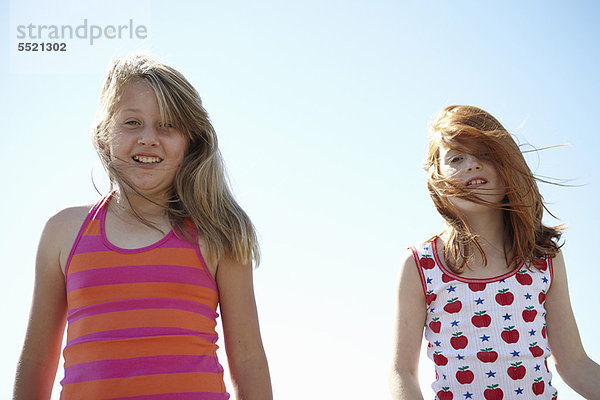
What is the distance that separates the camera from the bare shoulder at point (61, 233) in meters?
3.00

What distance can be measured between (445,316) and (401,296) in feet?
0.83

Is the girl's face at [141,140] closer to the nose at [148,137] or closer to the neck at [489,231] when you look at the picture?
the nose at [148,137]

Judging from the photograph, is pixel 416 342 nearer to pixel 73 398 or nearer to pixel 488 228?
pixel 488 228

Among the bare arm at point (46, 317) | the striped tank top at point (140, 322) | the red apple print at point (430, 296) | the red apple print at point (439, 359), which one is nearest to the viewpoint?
the striped tank top at point (140, 322)

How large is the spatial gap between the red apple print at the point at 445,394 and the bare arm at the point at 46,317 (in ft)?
6.19

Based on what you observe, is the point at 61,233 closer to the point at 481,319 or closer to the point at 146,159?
the point at 146,159

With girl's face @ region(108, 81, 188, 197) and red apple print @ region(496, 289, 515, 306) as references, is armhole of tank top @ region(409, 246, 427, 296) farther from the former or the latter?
girl's face @ region(108, 81, 188, 197)

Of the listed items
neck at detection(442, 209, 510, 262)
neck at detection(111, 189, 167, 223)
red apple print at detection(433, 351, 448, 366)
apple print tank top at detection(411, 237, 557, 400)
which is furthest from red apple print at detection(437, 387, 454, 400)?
neck at detection(111, 189, 167, 223)

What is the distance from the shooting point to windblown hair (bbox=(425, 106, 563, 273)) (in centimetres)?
357

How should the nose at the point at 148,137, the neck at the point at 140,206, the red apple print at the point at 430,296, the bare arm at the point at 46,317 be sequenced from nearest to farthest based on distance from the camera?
the bare arm at the point at 46,317, the nose at the point at 148,137, the neck at the point at 140,206, the red apple print at the point at 430,296

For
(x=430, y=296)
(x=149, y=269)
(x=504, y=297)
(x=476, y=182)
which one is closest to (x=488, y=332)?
(x=504, y=297)

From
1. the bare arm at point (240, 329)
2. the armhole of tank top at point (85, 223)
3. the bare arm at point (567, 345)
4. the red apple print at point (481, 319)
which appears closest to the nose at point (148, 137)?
the armhole of tank top at point (85, 223)

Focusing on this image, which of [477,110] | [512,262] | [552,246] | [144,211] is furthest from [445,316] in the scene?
[144,211]

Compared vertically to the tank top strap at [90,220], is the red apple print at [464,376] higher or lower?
lower
